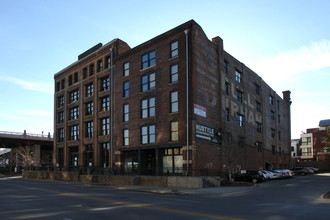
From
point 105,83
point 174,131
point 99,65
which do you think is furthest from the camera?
point 99,65

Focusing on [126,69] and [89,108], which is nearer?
[126,69]

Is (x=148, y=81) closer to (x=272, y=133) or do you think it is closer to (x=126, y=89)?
(x=126, y=89)

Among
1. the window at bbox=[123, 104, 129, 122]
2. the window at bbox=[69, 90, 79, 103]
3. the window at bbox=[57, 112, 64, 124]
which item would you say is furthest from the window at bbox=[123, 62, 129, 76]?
the window at bbox=[57, 112, 64, 124]

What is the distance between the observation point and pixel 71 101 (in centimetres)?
5247

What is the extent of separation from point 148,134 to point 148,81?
21.0 ft

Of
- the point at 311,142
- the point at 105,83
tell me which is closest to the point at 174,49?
the point at 105,83

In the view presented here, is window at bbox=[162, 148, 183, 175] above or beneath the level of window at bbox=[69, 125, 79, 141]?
beneath

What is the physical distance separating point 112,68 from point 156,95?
10.3 meters

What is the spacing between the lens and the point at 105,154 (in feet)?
143

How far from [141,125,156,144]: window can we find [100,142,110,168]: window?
831 centimetres

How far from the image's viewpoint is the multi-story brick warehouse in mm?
33219

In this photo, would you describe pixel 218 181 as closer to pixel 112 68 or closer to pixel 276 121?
pixel 112 68

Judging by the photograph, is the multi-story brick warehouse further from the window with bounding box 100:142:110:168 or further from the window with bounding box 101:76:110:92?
the window with bounding box 100:142:110:168

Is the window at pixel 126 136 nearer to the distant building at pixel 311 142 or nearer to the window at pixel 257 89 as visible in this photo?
the window at pixel 257 89
